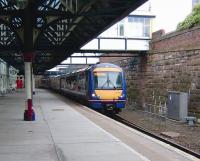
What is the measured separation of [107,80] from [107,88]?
510 mm

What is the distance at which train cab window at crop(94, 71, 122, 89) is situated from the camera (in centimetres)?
2719

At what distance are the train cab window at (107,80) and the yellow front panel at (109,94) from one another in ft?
0.86

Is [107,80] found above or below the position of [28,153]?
above

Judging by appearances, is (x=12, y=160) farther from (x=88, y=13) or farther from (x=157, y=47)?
(x=157, y=47)

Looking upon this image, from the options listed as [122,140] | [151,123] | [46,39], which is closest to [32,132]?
[122,140]

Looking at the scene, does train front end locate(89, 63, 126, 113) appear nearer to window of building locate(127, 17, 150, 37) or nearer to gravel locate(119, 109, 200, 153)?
gravel locate(119, 109, 200, 153)

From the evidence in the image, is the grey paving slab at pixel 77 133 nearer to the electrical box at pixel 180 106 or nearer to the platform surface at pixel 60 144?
the platform surface at pixel 60 144

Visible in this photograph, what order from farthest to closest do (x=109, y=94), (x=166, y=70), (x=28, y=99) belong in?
(x=166, y=70), (x=109, y=94), (x=28, y=99)

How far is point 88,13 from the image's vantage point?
1791cm

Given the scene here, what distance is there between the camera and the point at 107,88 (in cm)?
2711

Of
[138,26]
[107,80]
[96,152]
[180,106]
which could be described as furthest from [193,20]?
[138,26]

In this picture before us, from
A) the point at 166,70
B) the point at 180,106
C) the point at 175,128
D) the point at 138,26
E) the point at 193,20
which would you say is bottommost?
the point at 175,128

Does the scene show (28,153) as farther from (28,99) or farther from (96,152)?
(28,99)

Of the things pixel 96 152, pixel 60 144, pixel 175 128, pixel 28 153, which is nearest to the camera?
pixel 28 153
